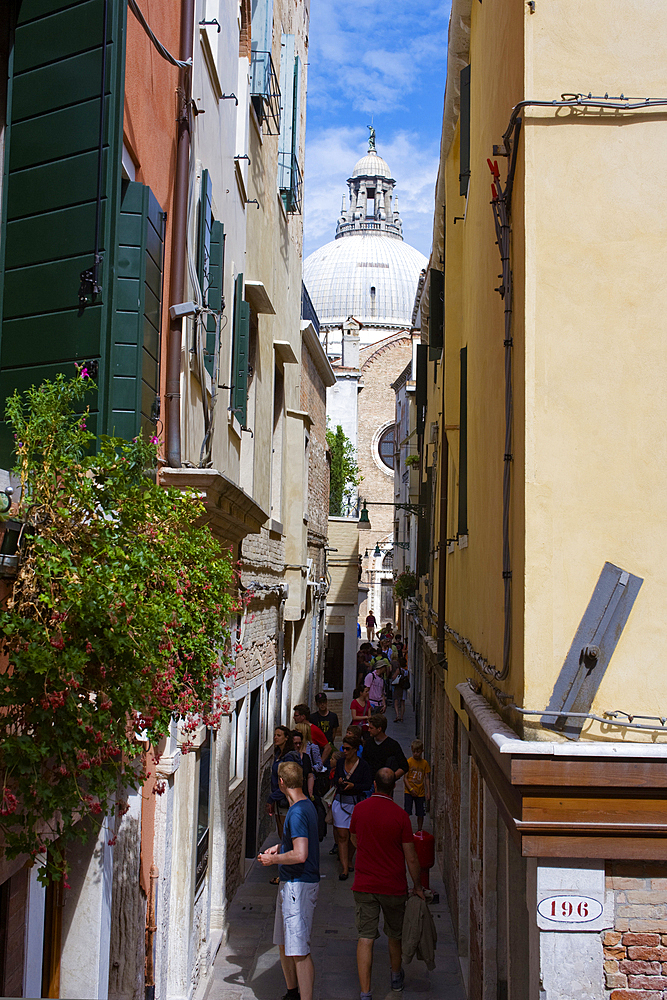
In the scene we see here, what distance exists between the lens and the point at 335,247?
85250 mm

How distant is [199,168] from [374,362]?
4883 cm

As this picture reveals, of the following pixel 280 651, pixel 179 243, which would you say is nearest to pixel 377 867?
pixel 179 243

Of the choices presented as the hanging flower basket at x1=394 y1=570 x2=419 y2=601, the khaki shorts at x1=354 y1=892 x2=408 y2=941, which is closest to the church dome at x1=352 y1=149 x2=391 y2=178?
the hanging flower basket at x1=394 y1=570 x2=419 y2=601

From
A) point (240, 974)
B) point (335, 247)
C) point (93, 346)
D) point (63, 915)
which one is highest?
point (335, 247)

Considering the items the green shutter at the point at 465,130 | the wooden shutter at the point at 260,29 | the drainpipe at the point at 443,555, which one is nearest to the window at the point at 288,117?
the wooden shutter at the point at 260,29

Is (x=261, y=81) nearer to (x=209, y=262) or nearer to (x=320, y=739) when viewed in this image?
(x=209, y=262)

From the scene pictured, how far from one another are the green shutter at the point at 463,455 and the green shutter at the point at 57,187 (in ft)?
14.3

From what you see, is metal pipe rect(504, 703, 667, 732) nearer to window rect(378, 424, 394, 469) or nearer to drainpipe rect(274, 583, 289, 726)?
drainpipe rect(274, 583, 289, 726)

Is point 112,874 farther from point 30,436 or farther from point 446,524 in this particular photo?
point 446,524

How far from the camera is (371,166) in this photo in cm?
8962

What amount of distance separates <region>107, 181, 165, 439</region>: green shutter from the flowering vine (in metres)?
1.14

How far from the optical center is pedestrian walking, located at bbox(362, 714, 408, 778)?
10.1 metres

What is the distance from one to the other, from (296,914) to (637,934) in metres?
3.05

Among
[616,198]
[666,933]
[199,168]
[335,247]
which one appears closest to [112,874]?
[666,933]
